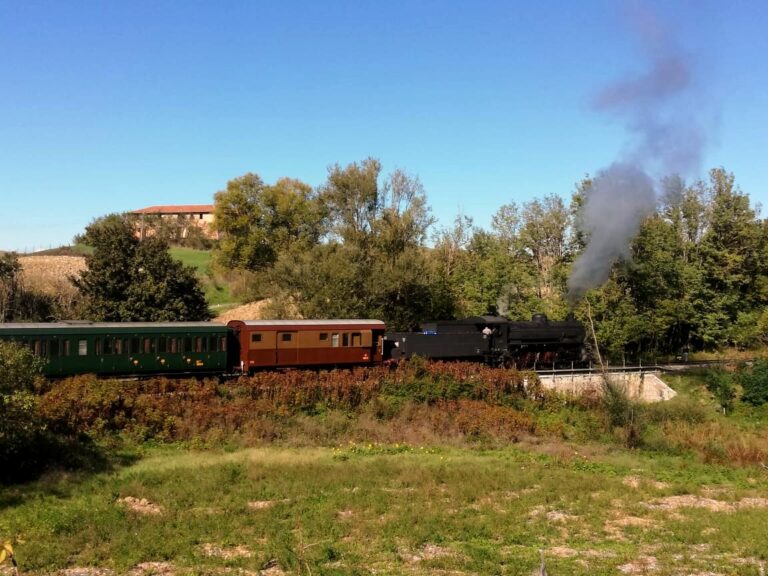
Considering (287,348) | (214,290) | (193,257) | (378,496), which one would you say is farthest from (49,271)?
(378,496)

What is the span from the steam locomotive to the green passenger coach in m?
0.04

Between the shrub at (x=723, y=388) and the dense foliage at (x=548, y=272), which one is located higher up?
the dense foliage at (x=548, y=272)

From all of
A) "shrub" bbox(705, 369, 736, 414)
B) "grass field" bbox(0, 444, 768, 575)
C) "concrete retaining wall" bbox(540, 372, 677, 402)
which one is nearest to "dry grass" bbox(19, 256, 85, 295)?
"grass field" bbox(0, 444, 768, 575)

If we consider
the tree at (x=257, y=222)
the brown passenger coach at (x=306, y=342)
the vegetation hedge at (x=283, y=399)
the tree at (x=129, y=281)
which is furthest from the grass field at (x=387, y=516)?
the tree at (x=257, y=222)

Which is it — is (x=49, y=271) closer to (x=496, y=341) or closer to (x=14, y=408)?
(x=496, y=341)

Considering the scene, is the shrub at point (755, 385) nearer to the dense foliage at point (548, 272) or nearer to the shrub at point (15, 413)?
the dense foliage at point (548, 272)

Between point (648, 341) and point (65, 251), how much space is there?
60823mm

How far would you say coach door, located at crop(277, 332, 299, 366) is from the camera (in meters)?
29.7

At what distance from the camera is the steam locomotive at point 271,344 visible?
83.3ft

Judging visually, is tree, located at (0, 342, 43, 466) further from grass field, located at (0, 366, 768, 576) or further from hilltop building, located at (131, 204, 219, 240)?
hilltop building, located at (131, 204, 219, 240)

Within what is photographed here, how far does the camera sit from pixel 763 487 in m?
19.8

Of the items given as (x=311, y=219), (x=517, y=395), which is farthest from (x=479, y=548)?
(x=311, y=219)

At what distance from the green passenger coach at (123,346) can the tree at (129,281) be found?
10.5 metres

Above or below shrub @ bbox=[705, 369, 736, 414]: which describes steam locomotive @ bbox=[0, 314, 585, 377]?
above
